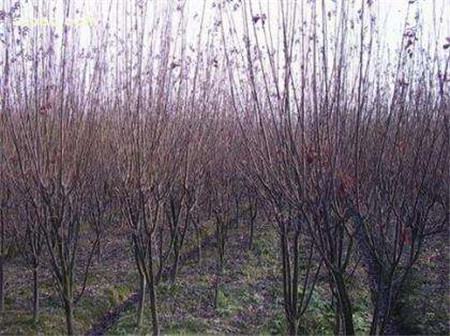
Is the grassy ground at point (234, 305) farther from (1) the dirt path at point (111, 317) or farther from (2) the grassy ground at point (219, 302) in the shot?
(1) the dirt path at point (111, 317)

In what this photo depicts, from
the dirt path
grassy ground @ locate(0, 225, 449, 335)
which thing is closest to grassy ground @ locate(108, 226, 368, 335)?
grassy ground @ locate(0, 225, 449, 335)

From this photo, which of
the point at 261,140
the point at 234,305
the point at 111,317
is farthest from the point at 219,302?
the point at 261,140

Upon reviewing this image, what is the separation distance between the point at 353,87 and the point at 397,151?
1.29m

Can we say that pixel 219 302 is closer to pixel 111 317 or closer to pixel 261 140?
pixel 111 317

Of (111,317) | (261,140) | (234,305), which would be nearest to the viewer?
(261,140)

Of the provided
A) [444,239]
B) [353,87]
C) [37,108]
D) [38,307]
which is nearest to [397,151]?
[353,87]

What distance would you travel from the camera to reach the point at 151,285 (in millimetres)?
5633

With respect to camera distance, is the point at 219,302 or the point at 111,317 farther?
the point at 219,302

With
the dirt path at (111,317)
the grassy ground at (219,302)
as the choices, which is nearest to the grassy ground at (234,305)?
the grassy ground at (219,302)

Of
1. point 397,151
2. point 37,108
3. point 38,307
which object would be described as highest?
point 37,108

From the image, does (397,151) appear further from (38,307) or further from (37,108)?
(38,307)

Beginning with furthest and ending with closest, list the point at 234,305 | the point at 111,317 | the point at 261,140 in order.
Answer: the point at 234,305 < the point at 111,317 < the point at 261,140

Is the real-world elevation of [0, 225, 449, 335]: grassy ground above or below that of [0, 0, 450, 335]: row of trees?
below

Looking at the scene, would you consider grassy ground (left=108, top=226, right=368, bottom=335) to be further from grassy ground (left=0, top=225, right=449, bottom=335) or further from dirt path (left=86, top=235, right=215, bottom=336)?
dirt path (left=86, top=235, right=215, bottom=336)
